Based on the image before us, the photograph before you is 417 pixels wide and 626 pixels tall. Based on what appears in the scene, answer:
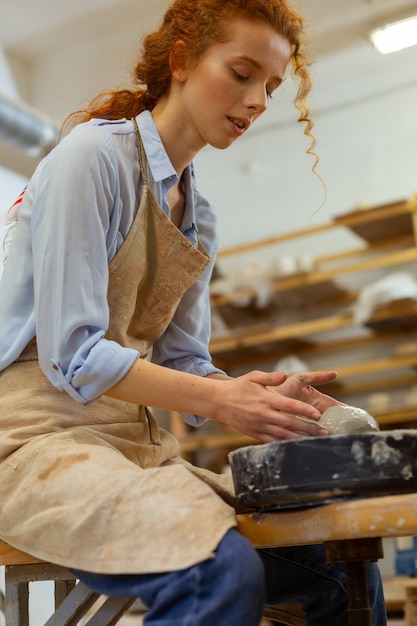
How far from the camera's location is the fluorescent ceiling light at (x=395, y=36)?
15.3 ft

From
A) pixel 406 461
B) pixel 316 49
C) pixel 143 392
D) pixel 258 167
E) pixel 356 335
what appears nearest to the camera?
pixel 406 461

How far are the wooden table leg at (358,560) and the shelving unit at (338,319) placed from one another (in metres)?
3.79

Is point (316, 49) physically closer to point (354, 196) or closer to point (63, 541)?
point (354, 196)

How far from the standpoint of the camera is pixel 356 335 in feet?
18.2

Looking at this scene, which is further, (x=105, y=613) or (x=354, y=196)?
(x=354, y=196)

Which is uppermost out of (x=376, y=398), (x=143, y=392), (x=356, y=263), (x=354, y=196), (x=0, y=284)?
(x=0, y=284)

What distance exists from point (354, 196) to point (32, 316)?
4.42 meters

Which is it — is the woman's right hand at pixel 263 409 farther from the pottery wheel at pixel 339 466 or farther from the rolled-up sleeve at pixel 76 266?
the rolled-up sleeve at pixel 76 266

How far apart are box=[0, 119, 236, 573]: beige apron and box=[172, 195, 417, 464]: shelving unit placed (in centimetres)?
361

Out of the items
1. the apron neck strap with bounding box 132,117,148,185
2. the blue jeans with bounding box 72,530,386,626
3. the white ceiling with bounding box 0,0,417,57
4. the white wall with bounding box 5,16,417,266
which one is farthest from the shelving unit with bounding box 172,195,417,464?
the blue jeans with bounding box 72,530,386,626

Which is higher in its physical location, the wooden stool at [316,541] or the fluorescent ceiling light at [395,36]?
the fluorescent ceiling light at [395,36]

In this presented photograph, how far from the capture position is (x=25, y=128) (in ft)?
15.3

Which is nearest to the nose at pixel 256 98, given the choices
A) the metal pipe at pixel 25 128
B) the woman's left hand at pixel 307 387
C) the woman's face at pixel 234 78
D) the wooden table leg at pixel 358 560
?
the woman's face at pixel 234 78

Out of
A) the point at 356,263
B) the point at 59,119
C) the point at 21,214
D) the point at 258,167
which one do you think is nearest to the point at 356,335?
the point at 356,263
